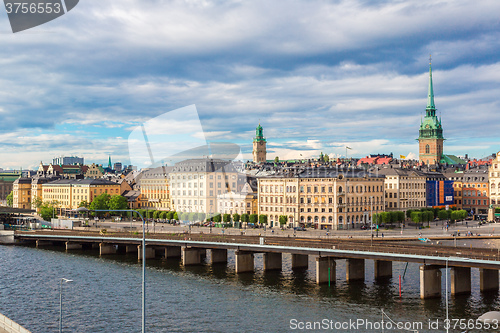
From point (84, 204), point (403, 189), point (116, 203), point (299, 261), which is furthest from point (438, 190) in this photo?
point (84, 204)

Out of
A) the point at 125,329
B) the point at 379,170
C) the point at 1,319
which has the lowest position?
the point at 125,329

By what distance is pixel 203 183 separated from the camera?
168000 millimetres

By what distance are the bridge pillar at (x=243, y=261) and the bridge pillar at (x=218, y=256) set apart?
1076 cm

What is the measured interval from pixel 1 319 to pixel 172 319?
854 inches

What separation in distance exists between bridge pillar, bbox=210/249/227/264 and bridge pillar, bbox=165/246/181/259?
1210cm

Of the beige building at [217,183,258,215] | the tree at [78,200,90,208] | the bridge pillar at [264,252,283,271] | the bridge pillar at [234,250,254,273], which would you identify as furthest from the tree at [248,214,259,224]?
the tree at [78,200,90,208]

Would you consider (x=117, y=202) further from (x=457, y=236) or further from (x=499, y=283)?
(x=499, y=283)

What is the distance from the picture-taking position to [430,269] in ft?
227

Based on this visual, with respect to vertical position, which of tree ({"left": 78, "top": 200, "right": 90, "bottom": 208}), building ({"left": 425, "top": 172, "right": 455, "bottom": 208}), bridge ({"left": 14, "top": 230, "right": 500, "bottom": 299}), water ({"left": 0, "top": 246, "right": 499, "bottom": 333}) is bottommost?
water ({"left": 0, "top": 246, "right": 499, "bottom": 333})

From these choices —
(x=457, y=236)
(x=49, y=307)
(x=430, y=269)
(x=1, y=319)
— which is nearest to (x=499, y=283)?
(x=430, y=269)

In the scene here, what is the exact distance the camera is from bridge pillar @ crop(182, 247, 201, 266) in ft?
318

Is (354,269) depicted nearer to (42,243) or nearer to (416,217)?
(416,217)

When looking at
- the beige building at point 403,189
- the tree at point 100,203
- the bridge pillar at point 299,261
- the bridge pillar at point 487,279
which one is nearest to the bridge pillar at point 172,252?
the bridge pillar at point 299,261

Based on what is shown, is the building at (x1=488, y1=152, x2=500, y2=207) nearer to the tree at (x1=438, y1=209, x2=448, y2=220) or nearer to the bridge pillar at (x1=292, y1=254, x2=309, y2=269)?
the tree at (x1=438, y1=209, x2=448, y2=220)
